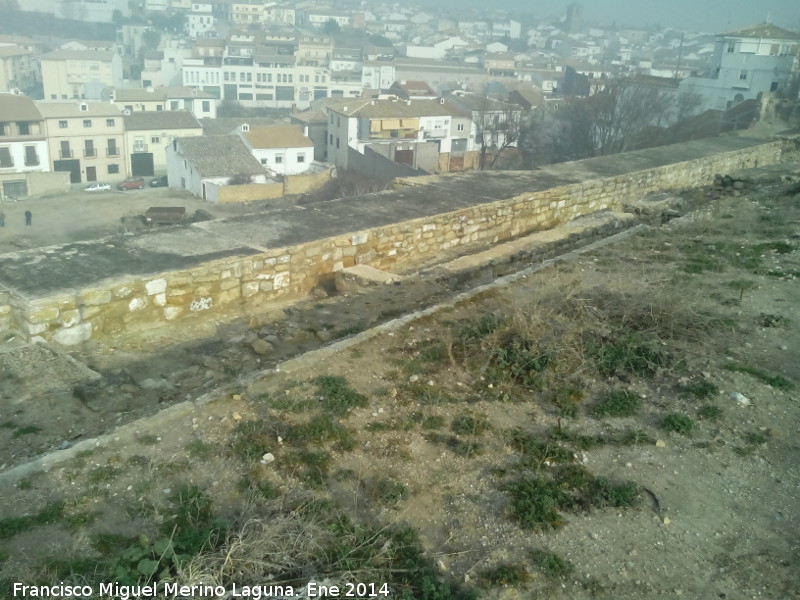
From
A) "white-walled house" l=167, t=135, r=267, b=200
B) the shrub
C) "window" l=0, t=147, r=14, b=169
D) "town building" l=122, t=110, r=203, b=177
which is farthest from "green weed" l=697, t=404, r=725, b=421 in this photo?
"town building" l=122, t=110, r=203, b=177

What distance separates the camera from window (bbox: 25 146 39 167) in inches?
1582

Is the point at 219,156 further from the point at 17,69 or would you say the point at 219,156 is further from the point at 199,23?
the point at 199,23

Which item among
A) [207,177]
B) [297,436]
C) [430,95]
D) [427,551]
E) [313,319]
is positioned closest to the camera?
[427,551]

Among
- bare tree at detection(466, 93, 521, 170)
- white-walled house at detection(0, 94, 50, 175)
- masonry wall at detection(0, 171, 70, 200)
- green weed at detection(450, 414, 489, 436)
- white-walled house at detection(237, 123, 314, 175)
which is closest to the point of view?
green weed at detection(450, 414, 489, 436)

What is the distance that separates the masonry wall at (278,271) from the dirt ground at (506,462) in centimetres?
48

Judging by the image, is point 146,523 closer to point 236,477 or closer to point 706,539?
point 236,477

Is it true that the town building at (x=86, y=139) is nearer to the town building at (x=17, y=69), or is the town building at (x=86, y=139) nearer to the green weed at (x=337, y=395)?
the town building at (x=17, y=69)

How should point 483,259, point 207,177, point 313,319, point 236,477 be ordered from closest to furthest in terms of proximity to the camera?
point 236,477
point 313,319
point 483,259
point 207,177

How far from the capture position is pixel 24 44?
9244 centimetres

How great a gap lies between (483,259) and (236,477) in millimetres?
5342

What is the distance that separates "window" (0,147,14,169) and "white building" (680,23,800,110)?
143 feet

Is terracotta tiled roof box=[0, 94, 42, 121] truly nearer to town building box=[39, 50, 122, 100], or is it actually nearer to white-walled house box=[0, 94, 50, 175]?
white-walled house box=[0, 94, 50, 175]

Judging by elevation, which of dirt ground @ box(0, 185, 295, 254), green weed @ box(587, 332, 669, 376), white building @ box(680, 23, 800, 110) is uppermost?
white building @ box(680, 23, 800, 110)

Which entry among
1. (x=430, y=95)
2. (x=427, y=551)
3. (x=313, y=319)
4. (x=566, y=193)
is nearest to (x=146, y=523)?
(x=427, y=551)
